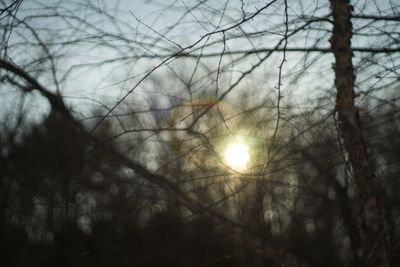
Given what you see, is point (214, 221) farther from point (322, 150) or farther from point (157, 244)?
point (157, 244)

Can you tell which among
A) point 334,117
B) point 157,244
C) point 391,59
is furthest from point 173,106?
point 157,244

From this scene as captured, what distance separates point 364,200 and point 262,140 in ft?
1.82

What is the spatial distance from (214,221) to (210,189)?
9.4 inches

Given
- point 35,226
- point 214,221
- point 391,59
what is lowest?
point 214,221

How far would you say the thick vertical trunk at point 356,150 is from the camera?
75.7 inches

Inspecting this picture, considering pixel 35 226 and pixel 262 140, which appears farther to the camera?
pixel 35 226

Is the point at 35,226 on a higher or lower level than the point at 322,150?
higher

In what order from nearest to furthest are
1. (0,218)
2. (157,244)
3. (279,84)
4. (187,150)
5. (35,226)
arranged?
(279,84)
(187,150)
(0,218)
(35,226)
(157,244)

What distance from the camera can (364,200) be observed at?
196cm

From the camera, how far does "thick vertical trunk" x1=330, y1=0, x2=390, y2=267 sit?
6.31 feet

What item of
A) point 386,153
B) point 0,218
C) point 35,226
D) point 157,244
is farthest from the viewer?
point 157,244

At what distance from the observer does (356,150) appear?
197 cm

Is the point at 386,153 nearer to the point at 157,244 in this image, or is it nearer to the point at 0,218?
the point at 0,218

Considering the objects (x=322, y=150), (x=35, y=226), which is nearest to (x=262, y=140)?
(x=322, y=150)
